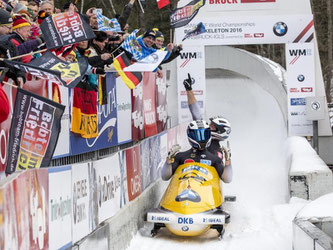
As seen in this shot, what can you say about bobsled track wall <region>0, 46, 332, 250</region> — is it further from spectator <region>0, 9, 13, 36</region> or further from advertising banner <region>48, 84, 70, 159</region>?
spectator <region>0, 9, 13, 36</region>

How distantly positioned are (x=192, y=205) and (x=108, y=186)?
1243mm

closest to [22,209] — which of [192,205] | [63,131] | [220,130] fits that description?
[63,131]

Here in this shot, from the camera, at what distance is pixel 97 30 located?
7723 mm

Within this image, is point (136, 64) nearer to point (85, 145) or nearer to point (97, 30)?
point (97, 30)

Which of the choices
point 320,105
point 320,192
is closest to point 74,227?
point 320,192

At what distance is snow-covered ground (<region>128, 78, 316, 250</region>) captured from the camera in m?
7.32

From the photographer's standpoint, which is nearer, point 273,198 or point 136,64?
point 136,64

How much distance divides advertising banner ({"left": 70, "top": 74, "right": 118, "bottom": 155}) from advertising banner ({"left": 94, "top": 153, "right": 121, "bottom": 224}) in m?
0.54

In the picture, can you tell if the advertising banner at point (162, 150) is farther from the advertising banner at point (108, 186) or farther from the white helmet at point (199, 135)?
the advertising banner at point (108, 186)

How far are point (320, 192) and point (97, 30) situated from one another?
12.9 feet

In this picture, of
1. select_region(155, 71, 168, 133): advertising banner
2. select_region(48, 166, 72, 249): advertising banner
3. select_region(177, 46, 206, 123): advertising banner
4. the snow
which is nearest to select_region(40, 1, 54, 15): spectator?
select_region(48, 166, 72, 249): advertising banner

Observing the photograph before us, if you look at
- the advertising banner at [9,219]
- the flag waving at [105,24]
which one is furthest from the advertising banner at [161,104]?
the advertising banner at [9,219]

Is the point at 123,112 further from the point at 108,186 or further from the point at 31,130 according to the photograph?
the point at 31,130

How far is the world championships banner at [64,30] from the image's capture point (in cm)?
566
